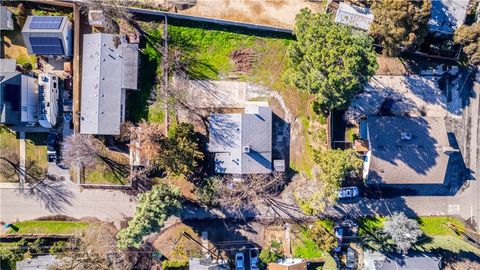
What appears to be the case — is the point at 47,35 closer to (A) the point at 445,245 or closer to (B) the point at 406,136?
(B) the point at 406,136

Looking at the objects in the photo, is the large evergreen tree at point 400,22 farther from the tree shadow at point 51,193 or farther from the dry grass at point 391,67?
the tree shadow at point 51,193

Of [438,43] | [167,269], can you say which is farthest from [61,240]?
[438,43]

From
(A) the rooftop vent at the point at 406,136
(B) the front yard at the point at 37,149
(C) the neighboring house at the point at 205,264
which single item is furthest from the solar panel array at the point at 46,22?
(A) the rooftop vent at the point at 406,136

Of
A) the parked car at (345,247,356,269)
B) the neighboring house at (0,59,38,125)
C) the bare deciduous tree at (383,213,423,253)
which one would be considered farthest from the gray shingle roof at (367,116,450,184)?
the neighboring house at (0,59,38,125)

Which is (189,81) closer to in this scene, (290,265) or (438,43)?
(290,265)

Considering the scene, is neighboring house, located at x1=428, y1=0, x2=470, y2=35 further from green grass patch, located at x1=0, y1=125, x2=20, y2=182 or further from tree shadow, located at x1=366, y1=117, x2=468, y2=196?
green grass patch, located at x1=0, y1=125, x2=20, y2=182
